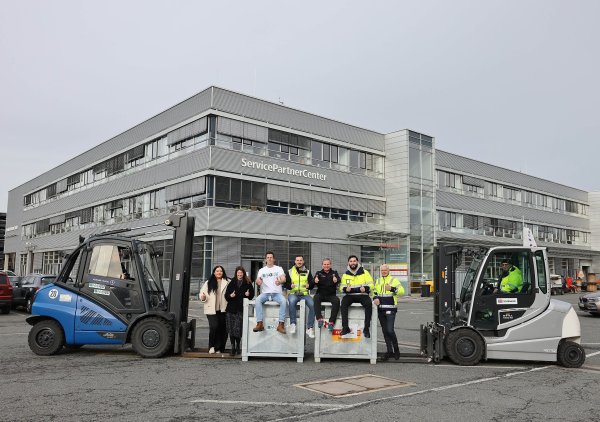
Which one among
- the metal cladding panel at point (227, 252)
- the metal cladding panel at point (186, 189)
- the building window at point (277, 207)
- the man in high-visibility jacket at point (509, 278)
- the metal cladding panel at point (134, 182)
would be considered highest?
the metal cladding panel at point (134, 182)

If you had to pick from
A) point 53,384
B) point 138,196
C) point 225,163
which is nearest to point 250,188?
point 225,163

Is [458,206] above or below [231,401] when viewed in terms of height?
above

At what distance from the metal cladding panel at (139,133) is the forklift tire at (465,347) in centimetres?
2631

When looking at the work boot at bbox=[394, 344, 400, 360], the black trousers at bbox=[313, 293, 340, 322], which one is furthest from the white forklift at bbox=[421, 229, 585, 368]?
the black trousers at bbox=[313, 293, 340, 322]

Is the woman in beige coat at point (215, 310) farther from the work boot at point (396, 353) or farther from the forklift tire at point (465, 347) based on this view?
the forklift tire at point (465, 347)

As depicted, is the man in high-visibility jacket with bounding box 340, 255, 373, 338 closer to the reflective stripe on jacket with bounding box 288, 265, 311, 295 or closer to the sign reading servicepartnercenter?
the reflective stripe on jacket with bounding box 288, 265, 311, 295

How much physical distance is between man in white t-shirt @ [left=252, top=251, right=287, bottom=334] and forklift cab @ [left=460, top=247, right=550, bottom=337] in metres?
3.49

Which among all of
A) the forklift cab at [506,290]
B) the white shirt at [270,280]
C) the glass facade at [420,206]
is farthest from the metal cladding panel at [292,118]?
the forklift cab at [506,290]

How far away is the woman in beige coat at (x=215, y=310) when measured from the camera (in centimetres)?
1009

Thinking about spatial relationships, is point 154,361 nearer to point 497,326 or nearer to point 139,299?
point 139,299

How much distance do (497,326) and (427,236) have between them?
34.9m

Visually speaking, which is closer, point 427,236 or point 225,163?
point 225,163

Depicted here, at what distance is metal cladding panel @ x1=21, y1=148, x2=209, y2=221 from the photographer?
109 feet

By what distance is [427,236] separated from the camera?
1720 inches
